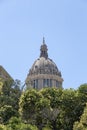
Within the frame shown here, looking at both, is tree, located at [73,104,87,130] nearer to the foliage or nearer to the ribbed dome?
the foliage

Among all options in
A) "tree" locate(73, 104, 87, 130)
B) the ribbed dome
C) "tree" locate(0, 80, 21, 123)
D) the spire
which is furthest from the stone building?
"tree" locate(73, 104, 87, 130)

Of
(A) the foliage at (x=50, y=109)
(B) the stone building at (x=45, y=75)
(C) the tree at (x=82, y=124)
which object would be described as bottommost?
(C) the tree at (x=82, y=124)

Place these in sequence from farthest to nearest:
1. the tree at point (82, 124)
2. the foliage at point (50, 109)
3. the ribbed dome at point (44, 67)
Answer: the ribbed dome at point (44, 67)
the foliage at point (50, 109)
the tree at point (82, 124)

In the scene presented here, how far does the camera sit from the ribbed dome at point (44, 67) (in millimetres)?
158375

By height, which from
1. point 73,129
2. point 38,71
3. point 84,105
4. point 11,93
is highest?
point 38,71

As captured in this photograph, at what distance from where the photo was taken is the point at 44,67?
160125 mm

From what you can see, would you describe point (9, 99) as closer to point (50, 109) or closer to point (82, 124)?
point (50, 109)

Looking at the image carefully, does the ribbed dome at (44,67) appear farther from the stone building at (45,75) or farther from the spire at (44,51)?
the spire at (44,51)

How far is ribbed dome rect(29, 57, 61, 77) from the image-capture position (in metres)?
158

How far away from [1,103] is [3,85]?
8427 millimetres

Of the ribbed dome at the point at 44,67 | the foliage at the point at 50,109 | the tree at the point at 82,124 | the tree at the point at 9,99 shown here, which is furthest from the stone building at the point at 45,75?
the tree at the point at 82,124

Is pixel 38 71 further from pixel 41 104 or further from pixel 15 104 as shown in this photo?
pixel 41 104

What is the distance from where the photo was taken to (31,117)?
68062 mm

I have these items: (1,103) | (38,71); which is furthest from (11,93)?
(38,71)
